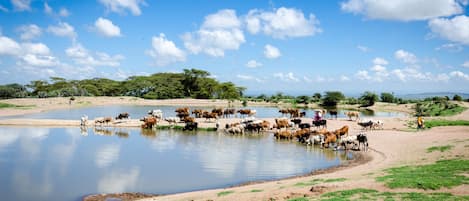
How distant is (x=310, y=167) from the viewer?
16734 millimetres

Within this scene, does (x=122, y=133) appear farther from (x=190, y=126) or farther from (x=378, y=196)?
(x=378, y=196)

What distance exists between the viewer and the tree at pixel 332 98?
63.7 m

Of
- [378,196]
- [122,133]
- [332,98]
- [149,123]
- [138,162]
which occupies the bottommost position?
[138,162]

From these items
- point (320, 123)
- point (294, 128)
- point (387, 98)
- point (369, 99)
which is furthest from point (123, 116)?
point (387, 98)

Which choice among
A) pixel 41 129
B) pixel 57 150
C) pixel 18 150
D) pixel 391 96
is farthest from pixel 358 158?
pixel 391 96

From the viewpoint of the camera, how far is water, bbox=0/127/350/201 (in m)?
13.3

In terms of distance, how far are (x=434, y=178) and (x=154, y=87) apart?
243ft

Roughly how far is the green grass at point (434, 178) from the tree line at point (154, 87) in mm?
61453

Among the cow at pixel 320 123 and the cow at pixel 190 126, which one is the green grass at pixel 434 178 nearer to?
the cow at pixel 320 123

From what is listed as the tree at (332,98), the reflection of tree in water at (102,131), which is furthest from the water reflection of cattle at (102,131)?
the tree at (332,98)

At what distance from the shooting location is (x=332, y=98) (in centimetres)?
6375

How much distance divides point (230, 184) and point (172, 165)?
3.82 metres

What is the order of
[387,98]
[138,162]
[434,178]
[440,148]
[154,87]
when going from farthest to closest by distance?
[154,87] → [387,98] → [138,162] → [440,148] → [434,178]

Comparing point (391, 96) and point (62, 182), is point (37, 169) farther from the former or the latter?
point (391, 96)
